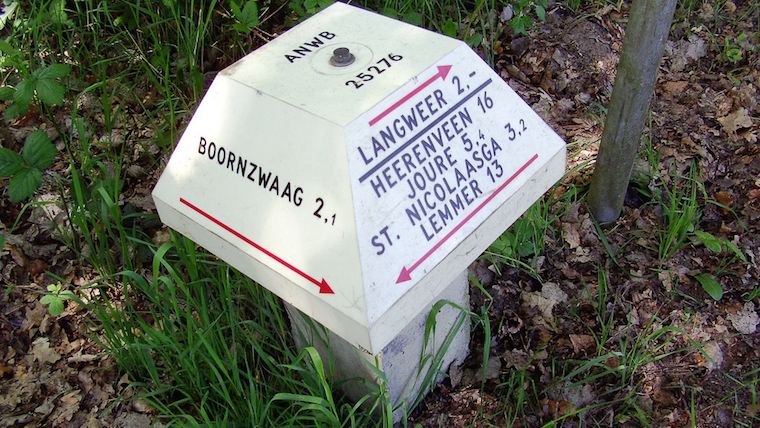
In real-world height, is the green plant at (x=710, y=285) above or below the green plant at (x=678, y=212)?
below

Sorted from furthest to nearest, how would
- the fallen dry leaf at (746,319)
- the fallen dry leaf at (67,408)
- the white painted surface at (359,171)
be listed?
1. the fallen dry leaf at (746,319)
2. the fallen dry leaf at (67,408)
3. the white painted surface at (359,171)

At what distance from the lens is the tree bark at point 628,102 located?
2240mm

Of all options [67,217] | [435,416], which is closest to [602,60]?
[435,416]

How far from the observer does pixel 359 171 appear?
1.44 m

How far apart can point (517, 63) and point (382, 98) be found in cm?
193

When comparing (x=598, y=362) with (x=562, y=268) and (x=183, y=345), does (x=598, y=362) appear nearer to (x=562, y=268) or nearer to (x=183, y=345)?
(x=562, y=268)

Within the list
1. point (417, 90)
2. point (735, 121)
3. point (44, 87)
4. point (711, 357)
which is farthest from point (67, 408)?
point (735, 121)

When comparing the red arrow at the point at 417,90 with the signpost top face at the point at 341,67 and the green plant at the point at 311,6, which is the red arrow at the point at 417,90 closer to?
the signpost top face at the point at 341,67

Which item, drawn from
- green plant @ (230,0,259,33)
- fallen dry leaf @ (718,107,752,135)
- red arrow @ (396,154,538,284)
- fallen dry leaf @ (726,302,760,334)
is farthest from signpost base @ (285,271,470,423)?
fallen dry leaf @ (718,107,752,135)

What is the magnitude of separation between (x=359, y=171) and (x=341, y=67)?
34 centimetres

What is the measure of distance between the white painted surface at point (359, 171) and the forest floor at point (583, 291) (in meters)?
0.64

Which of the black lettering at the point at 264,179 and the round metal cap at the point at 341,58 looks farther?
the round metal cap at the point at 341,58

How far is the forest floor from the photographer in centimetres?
224

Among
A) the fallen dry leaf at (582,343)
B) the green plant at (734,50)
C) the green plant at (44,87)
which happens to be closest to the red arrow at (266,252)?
the green plant at (44,87)
